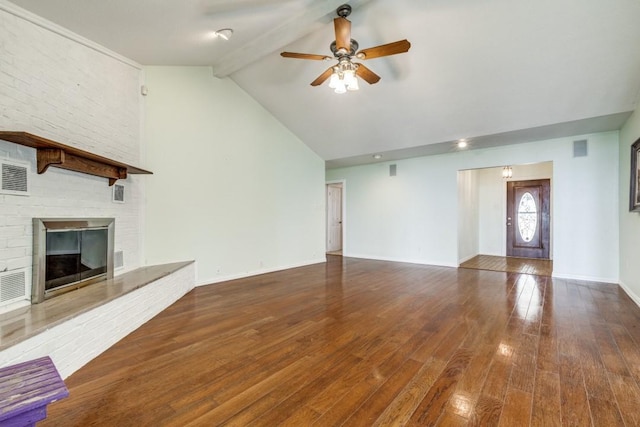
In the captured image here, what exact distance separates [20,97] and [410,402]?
3891 mm

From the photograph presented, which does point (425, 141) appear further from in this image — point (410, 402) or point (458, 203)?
point (410, 402)

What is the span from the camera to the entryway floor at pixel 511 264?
6.11 metres

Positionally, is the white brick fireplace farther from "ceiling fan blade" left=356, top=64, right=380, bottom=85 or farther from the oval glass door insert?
the oval glass door insert

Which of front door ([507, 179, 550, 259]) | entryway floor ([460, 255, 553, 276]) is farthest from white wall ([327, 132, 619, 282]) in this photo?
front door ([507, 179, 550, 259])

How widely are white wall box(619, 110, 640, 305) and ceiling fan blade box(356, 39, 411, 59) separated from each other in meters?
3.46

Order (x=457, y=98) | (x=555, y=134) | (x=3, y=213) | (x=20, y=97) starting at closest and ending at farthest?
(x=3, y=213)
(x=20, y=97)
(x=457, y=98)
(x=555, y=134)

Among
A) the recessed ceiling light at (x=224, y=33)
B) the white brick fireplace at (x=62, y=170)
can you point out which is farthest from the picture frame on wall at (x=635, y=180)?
the white brick fireplace at (x=62, y=170)

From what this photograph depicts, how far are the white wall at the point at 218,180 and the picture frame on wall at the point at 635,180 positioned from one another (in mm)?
5310

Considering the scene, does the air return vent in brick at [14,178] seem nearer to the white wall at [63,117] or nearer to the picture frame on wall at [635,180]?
the white wall at [63,117]

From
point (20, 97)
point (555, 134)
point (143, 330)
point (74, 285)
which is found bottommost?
point (143, 330)

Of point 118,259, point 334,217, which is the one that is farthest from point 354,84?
point 334,217

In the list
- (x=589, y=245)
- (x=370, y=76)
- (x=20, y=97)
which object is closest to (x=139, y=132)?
(x=20, y=97)

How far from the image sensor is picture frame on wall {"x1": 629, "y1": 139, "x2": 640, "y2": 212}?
12.3 feet

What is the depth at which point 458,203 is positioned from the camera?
21.6 feet
